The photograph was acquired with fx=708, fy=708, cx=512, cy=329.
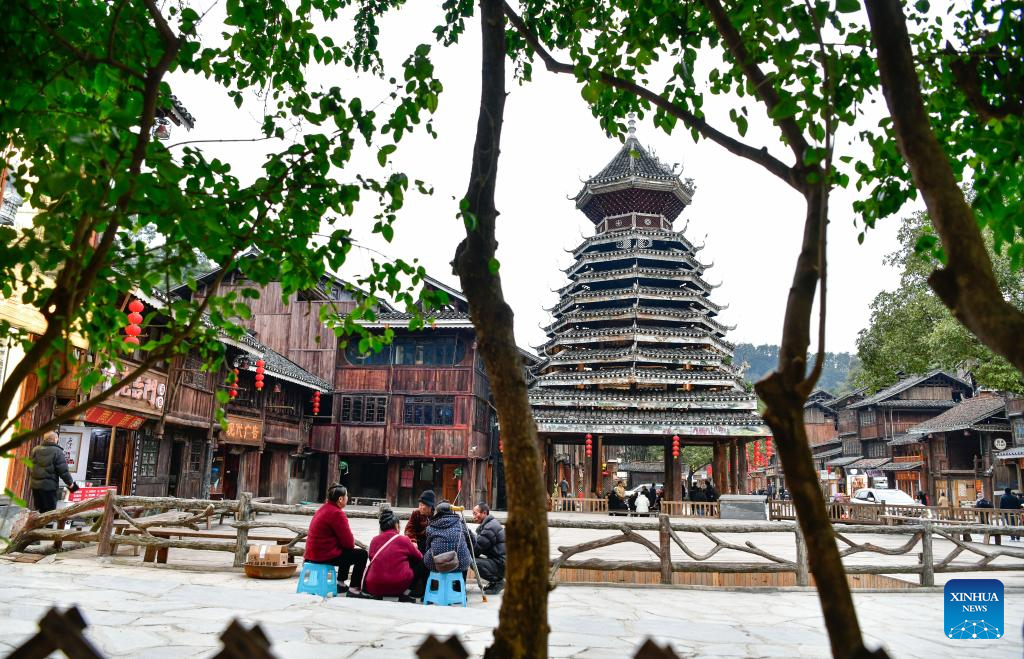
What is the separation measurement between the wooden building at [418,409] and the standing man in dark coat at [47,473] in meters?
16.7

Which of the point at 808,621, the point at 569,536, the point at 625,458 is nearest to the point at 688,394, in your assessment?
the point at 569,536

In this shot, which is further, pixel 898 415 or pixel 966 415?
pixel 898 415

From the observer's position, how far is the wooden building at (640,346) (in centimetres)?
2688

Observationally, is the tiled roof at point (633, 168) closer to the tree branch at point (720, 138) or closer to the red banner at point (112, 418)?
the red banner at point (112, 418)

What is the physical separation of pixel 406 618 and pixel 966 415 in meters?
38.3

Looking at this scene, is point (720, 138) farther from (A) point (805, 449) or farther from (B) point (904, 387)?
(B) point (904, 387)

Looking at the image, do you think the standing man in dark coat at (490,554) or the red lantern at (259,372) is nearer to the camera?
the standing man in dark coat at (490,554)

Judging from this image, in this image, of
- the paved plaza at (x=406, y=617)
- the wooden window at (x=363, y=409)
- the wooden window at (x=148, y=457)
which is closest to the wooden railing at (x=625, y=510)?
the wooden window at (x=363, y=409)

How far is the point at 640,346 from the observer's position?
28.7 m

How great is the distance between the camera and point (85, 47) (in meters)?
3.79

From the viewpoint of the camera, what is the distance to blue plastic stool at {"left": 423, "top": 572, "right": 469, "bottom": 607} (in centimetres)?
770

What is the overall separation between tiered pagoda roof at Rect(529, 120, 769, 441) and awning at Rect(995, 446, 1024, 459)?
12497mm

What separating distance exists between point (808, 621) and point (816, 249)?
5.88m

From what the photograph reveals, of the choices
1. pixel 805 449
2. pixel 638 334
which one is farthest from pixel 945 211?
pixel 638 334
